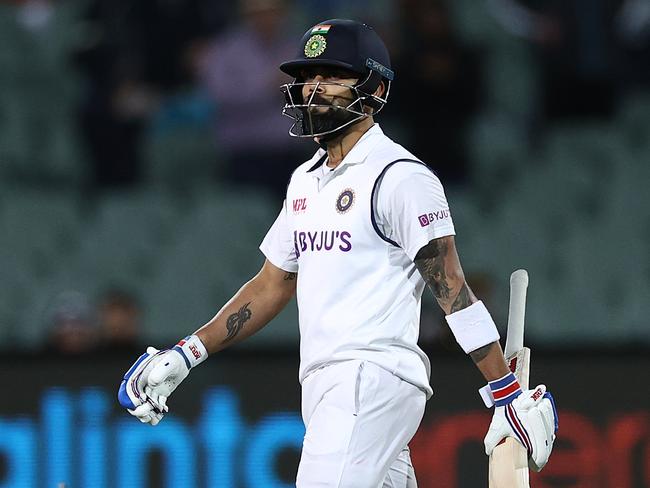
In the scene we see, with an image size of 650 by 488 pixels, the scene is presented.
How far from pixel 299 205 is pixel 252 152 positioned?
511cm

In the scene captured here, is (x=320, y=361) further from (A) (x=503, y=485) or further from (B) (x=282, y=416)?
(B) (x=282, y=416)

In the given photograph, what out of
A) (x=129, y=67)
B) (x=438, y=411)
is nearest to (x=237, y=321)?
(x=438, y=411)

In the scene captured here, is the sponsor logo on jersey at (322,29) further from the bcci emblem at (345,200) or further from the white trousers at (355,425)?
the white trousers at (355,425)

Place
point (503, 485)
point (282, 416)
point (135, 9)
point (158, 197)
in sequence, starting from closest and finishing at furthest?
point (503, 485) → point (282, 416) → point (158, 197) → point (135, 9)

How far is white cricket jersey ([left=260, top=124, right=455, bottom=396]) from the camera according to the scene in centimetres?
418

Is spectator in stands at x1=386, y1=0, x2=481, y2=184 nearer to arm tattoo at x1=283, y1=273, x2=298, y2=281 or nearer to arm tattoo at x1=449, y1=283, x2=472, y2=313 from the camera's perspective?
arm tattoo at x1=283, y1=273, x2=298, y2=281

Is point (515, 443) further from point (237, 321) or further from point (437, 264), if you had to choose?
point (237, 321)

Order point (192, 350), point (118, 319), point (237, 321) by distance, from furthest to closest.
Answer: point (118, 319), point (237, 321), point (192, 350)

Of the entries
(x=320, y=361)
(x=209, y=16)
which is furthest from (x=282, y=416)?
(x=209, y=16)

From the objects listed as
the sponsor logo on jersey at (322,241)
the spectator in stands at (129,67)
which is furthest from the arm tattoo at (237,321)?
the spectator in stands at (129,67)

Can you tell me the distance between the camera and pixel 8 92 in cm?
1016

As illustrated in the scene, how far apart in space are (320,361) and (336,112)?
0.74 m

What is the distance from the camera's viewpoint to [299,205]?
4.49 m

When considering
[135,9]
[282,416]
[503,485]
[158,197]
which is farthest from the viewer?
[135,9]
